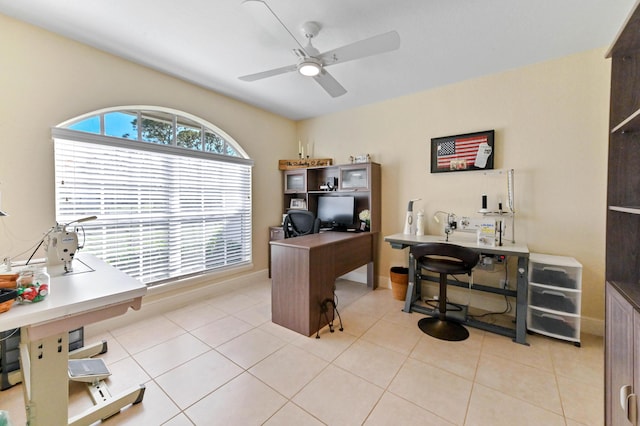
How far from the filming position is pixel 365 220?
3.65 metres

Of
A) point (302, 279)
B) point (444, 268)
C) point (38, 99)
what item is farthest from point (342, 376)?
point (38, 99)

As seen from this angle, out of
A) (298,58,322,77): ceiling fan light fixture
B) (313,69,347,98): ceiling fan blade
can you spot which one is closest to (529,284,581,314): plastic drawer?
(313,69,347,98): ceiling fan blade

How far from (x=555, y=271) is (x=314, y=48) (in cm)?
296

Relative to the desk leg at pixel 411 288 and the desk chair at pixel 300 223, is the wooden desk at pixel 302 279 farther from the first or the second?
the desk leg at pixel 411 288

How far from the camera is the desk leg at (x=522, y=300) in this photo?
2.26m

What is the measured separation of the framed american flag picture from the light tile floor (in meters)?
1.82

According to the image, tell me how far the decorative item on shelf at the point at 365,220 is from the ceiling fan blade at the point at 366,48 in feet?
6.88

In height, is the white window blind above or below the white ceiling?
below

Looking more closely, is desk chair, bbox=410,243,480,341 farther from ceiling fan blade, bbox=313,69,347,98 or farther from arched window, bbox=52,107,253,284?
arched window, bbox=52,107,253,284

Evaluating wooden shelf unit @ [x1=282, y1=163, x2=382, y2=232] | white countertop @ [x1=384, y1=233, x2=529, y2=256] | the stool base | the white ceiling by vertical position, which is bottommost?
the stool base

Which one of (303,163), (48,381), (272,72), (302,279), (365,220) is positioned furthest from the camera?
(303,163)

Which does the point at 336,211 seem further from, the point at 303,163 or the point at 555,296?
the point at 555,296

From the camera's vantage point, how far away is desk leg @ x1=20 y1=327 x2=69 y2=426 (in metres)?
1.13

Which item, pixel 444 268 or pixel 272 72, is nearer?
pixel 272 72
